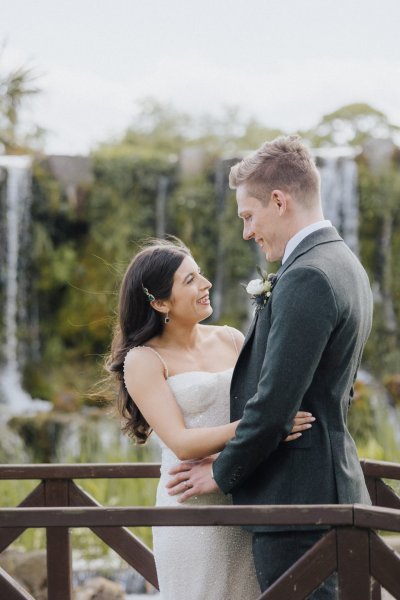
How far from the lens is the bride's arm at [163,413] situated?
2977mm

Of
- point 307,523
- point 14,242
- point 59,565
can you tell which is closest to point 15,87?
point 14,242

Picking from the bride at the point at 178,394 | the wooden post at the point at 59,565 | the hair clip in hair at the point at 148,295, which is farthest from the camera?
the wooden post at the point at 59,565

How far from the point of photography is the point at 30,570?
238 inches

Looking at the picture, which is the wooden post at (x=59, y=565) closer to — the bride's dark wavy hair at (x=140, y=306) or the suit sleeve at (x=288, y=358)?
the bride's dark wavy hair at (x=140, y=306)

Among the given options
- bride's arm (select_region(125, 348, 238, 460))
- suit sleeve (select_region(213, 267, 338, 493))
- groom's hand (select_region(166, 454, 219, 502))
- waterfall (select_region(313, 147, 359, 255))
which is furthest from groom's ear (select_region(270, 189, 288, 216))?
waterfall (select_region(313, 147, 359, 255))

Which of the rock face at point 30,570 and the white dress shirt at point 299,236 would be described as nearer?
the white dress shirt at point 299,236

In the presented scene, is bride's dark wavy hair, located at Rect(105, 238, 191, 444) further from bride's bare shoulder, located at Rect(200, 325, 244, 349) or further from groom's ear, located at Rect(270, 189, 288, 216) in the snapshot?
groom's ear, located at Rect(270, 189, 288, 216)

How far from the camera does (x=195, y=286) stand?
10.6 feet

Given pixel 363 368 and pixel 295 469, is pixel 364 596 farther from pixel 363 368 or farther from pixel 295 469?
pixel 363 368

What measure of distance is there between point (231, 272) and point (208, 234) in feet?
1.99

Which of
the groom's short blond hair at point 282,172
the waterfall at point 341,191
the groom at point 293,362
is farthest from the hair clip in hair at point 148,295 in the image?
the waterfall at point 341,191

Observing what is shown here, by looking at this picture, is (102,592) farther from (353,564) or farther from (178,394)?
(353,564)

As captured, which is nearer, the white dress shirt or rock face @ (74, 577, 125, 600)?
the white dress shirt

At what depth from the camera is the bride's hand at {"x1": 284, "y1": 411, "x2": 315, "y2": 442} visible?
2729mm
